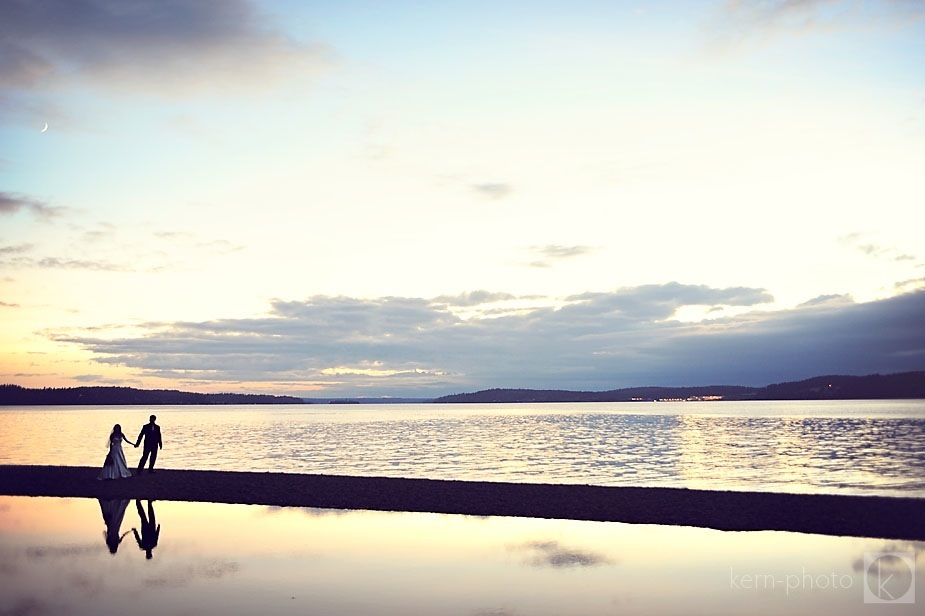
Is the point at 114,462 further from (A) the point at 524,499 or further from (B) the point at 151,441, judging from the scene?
(A) the point at 524,499

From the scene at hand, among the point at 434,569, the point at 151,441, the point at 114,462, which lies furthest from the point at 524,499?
the point at 151,441

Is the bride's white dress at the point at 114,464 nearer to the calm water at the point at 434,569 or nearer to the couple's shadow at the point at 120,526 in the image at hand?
the couple's shadow at the point at 120,526

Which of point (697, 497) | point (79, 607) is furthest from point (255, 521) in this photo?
point (697, 497)

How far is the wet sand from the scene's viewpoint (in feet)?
69.8

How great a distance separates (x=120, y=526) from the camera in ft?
66.5

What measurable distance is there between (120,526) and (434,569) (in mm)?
9824

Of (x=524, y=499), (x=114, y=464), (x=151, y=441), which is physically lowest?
(x=524, y=499)

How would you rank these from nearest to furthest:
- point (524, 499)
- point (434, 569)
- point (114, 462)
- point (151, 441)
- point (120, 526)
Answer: point (434, 569)
point (120, 526)
point (524, 499)
point (114, 462)
point (151, 441)

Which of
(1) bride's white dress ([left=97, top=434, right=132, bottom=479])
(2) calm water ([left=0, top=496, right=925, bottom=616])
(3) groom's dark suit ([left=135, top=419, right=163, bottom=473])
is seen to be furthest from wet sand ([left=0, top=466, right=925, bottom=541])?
(2) calm water ([left=0, top=496, right=925, bottom=616])

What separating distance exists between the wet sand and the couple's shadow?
217 cm

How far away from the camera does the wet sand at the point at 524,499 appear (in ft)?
69.8

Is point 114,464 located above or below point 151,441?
below

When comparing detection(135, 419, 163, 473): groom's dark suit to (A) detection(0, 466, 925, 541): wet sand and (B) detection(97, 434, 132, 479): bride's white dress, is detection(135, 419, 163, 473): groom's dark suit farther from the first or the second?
(B) detection(97, 434, 132, 479): bride's white dress

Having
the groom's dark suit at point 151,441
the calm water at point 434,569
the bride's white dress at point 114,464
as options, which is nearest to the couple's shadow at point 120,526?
the calm water at point 434,569
